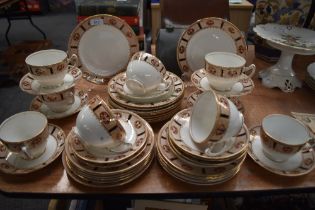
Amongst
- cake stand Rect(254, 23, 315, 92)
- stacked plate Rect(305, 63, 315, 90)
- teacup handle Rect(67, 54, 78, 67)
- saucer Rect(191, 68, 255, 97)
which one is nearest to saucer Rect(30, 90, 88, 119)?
teacup handle Rect(67, 54, 78, 67)

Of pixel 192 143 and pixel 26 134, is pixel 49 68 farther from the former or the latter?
pixel 192 143

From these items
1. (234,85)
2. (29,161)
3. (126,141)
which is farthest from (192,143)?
(29,161)

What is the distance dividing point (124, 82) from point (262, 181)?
1.60 feet

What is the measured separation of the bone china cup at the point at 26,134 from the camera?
25.0 inches

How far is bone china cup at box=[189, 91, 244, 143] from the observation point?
592mm

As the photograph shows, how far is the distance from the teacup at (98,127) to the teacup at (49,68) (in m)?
0.23

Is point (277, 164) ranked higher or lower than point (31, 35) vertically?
higher

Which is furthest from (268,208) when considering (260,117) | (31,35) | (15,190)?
(31,35)

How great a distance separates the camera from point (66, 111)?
2.80 ft

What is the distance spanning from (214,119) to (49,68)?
47cm

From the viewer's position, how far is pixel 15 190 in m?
0.62

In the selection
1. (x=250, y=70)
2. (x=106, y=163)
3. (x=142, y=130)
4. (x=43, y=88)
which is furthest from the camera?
(x=250, y=70)

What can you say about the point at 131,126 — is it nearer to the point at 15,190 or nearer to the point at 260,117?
the point at 15,190

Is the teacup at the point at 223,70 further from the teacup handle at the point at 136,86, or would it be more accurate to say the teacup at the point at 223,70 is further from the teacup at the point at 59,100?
the teacup at the point at 59,100
